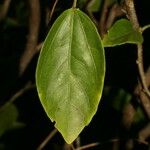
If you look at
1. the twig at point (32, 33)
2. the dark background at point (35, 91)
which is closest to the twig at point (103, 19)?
the dark background at point (35, 91)

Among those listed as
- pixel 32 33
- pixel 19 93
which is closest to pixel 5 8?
pixel 32 33

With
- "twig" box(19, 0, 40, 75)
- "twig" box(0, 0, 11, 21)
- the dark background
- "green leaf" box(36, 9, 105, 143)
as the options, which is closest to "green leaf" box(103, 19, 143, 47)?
"green leaf" box(36, 9, 105, 143)

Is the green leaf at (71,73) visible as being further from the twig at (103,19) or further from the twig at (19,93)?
the twig at (19,93)

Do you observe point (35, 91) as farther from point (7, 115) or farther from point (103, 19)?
point (103, 19)

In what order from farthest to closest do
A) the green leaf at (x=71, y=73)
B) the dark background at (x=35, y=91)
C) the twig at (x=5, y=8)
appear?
1. the twig at (x=5, y=8)
2. the dark background at (x=35, y=91)
3. the green leaf at (x=71, y=73)

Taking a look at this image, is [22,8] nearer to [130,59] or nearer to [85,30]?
[130,59]

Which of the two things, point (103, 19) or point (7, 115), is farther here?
point (7, 115)

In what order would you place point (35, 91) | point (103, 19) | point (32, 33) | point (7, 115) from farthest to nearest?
point (35, 91), point (7, 115), point (32, 33), point (103, 19)
